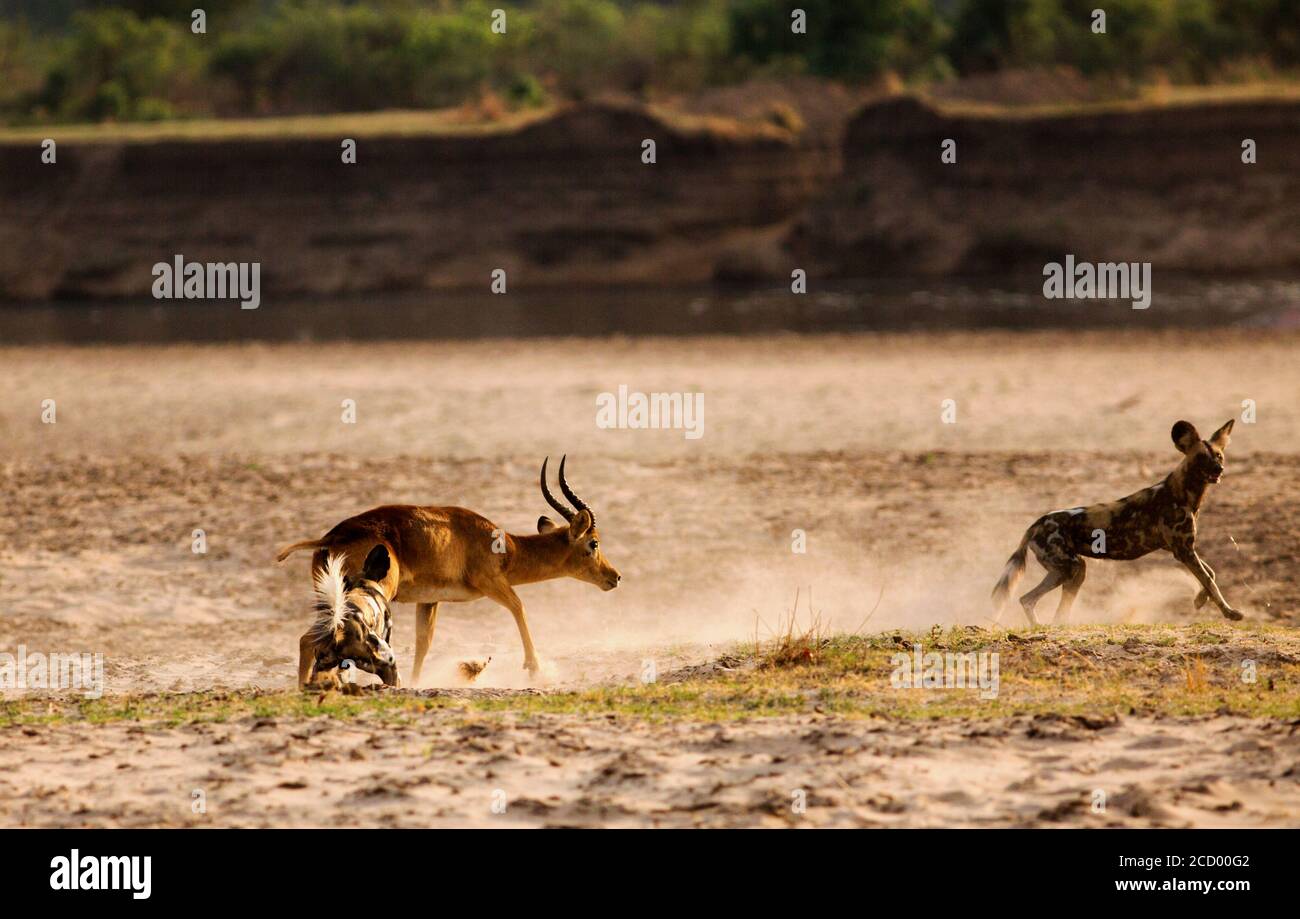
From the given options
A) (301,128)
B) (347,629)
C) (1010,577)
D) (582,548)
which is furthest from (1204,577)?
(301,128)

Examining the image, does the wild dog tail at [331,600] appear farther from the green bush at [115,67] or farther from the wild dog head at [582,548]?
the green bush at [115,67]

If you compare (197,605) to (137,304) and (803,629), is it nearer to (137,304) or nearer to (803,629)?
(803,629)

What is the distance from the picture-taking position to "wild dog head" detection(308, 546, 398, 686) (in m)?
9.72

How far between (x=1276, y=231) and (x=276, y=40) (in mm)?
35616

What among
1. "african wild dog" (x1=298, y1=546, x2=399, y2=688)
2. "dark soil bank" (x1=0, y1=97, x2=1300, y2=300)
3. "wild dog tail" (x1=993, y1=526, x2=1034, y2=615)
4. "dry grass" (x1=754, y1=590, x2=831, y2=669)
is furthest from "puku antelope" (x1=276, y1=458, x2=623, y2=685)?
"dark soil bank" (x1=0, y1=97, x2=1300, y2=300)

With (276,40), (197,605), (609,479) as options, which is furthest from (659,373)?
(276,40)

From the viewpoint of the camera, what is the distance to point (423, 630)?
456 inches

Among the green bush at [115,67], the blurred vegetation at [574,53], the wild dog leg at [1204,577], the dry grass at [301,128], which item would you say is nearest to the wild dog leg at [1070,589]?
the wild dog leg at [1204,577]

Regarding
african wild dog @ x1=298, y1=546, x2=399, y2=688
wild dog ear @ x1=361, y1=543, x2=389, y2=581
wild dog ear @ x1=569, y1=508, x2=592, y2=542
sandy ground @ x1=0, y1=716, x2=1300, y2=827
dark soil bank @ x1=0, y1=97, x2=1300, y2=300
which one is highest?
dark soil bank @ x1=0, y1=97, x2=1300, y2=300

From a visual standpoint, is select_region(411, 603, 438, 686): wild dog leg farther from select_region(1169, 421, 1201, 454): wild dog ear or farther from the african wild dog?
select_region(1169, 421, 1201, 454): wild dog ear

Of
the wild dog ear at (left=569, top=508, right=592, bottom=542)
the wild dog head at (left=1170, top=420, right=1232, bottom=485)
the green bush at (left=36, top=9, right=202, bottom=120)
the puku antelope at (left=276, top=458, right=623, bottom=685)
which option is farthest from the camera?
the green bush at (left=36, top=9, right=202, bottom=120)

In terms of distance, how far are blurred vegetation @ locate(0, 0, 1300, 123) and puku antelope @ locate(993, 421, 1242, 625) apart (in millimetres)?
35121

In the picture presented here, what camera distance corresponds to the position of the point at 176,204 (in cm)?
4231

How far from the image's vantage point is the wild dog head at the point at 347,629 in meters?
9.72
